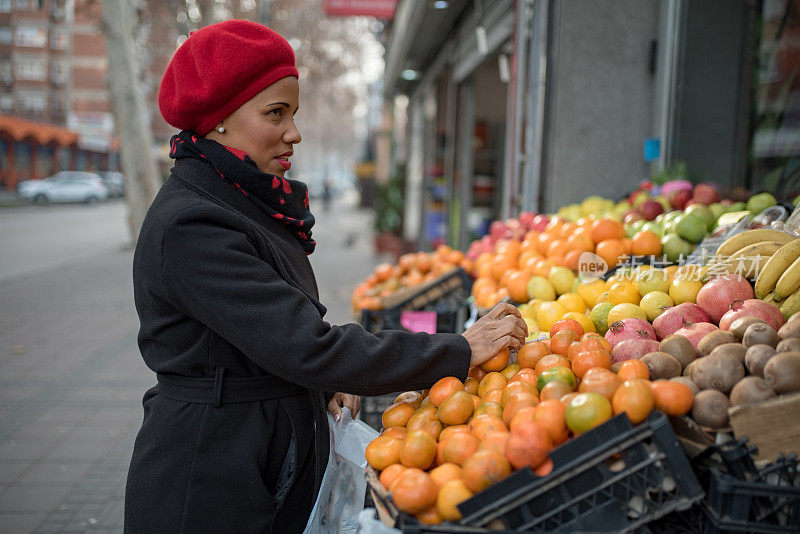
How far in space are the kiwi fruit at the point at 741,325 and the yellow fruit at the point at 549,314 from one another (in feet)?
3.05

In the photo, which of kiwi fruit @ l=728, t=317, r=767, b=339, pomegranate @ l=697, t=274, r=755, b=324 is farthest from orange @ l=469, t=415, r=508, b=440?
pomegranate @ l=697, t=274, r=755, b=324

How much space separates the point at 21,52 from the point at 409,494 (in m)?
62.9

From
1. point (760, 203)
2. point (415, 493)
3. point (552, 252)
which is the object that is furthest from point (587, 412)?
point (760, 203)

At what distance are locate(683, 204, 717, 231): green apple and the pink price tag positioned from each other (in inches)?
60.4

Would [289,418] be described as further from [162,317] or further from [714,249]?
[714,249]

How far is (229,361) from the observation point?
1.70 metres

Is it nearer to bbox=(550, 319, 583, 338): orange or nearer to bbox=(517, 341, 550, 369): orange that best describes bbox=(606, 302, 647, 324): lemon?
bbox=(550, 319, 583, 338): orange

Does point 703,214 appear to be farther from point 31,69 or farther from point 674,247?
point 31,69

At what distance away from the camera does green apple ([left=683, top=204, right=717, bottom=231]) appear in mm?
3304

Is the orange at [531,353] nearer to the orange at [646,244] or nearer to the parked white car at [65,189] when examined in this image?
the orange at [646,244]

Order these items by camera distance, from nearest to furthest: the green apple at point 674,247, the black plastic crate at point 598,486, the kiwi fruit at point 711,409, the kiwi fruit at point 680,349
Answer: the black plastic crate at point 598,486, the kiwi fruit at point 711,409, the kiwi fruit at point 680,349, the green apple at point 674,247

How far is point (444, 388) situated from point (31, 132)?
39843mm

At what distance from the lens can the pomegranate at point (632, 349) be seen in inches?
74.6

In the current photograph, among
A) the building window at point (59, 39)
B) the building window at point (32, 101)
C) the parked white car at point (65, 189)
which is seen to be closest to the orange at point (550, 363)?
the parked white car at point (65, 189)
